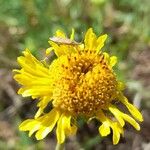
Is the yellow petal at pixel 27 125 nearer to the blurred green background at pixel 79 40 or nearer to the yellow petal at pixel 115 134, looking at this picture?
the yellow petal at pixel 115 134

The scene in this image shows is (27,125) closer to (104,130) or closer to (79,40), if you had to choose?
(104,130)

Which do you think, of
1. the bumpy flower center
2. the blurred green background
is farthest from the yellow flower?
the blurred green background

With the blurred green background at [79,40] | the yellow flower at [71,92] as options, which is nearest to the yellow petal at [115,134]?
the yellow flower at [71,92]

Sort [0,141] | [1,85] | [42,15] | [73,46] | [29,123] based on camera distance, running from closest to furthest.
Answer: [29,123], [73,46], [0,141], [42,15], [1,85]

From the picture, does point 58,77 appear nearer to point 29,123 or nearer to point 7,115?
point 29,123

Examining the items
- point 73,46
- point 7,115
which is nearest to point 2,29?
point 7,115

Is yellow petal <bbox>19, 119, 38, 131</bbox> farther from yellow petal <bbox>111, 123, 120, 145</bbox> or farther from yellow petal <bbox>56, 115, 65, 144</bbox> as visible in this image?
yellow petal <bbox>111, 123, 120, 145</bbox>

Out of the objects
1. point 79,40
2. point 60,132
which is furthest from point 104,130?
point 79,40
